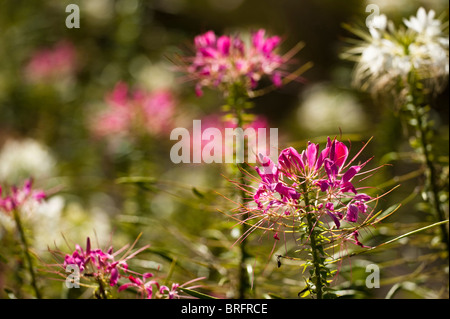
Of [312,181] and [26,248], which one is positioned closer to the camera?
[312,181]

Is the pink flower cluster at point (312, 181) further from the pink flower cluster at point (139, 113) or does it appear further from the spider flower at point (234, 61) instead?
the pink flower cluster at point (139, 113)

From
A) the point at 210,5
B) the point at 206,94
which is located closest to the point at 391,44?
the point at 206,94

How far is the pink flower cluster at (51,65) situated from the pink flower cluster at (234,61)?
108 cm

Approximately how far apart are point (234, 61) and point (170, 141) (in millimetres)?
678

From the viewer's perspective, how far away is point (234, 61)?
28.0 inches

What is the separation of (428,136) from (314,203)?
0.32 meters

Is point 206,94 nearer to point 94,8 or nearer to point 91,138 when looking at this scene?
point 91,138

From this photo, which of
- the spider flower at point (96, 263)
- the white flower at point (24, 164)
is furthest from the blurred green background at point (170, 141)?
the spider flower at point (96, 263)

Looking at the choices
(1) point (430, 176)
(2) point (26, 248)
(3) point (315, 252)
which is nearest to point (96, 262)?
(2) point (26, 248)

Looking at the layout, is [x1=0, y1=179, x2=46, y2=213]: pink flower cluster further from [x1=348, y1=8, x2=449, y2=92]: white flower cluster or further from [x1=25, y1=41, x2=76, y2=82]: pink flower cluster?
[x1=25, y1=41, x2=76, y2=82]: pink flower cluster

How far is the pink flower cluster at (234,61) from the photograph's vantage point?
707mm

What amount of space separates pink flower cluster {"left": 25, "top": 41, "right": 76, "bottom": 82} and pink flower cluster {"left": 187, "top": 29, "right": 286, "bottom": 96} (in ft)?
3.53

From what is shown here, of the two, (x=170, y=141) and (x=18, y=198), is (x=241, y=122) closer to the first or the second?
(x=18, y=198)

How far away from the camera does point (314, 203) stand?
0.51m
